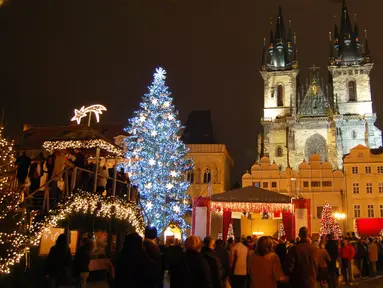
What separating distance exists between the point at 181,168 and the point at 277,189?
71.0 ft

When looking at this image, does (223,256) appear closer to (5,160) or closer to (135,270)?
(135,270)

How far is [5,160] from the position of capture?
10.0 m

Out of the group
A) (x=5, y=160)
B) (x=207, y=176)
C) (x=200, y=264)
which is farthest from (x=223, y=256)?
(x=207, y=176)

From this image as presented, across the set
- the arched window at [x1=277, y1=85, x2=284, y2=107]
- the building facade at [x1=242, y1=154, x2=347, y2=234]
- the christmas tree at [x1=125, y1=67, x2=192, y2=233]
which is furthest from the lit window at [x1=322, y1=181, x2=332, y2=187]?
the christmas tree at [x1=125, y1=67, x2=192, y2=233]

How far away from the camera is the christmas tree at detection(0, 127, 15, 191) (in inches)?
387

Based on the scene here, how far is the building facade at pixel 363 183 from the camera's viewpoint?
4197cm

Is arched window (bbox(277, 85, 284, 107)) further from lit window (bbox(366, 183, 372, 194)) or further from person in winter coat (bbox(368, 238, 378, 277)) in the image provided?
person in winter coat (bbox(368, 238, 378, 277))

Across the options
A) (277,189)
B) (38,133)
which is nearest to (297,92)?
(277,189)

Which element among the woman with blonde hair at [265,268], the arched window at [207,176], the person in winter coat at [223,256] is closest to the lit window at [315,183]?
the arched window at [207,176]

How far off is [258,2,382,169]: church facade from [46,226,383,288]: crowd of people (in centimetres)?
4112

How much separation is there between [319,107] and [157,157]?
119 ft

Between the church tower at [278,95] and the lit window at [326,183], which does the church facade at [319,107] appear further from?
the lit window at [326,183]

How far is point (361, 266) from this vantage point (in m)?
17.1

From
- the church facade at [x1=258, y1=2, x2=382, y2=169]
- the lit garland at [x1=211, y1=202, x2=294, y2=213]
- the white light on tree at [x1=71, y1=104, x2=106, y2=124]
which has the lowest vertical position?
the lit garland at [x1=211, y1=202, x2=294, y2=213]
